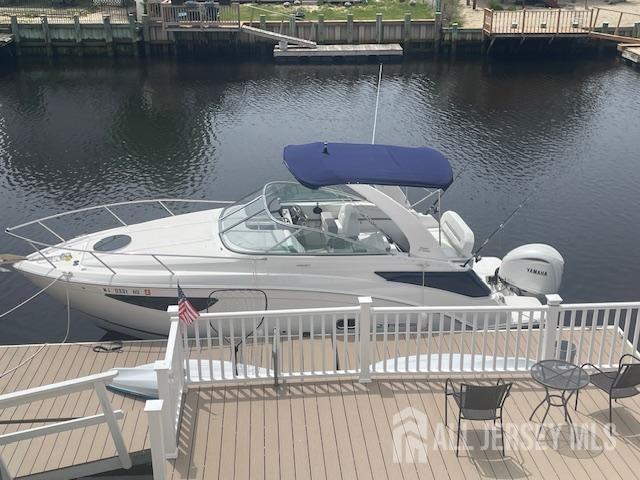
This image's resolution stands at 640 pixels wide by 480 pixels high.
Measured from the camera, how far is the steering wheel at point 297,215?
12.1m

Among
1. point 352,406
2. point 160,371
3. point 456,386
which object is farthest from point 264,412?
point 456,386

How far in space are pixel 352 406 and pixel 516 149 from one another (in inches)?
680

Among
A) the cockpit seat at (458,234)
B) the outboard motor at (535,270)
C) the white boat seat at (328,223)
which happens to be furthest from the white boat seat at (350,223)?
the outboard motor at (535,270)

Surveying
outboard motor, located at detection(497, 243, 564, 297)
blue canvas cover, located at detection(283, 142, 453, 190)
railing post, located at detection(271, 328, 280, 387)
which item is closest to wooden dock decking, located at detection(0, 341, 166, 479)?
railing post, located at detection(271, 328, 280, 387)

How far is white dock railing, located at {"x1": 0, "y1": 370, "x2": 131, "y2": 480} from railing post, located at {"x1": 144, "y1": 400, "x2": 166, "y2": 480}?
0.73 metres

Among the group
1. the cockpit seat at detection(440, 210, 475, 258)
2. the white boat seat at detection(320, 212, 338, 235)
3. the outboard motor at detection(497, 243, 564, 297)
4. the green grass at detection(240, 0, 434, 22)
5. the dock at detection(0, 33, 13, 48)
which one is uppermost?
the green grass at detection(240, 0, 434, 22)

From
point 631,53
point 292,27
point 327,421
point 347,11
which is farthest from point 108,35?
point 327,421

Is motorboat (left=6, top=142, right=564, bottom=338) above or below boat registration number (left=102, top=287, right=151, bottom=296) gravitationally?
above

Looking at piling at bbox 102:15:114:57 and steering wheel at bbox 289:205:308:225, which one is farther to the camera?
piling at bbox 102:15:114:57

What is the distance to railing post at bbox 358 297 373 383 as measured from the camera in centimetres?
809

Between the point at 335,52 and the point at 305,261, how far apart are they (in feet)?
86.1

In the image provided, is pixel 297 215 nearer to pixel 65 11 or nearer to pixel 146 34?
pixel 146 34

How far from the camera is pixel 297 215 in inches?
477

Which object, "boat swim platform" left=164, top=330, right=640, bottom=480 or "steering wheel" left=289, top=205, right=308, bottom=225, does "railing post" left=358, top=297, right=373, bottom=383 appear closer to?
"boat swim platform" left=164, top=330, right=640, bottom=480
